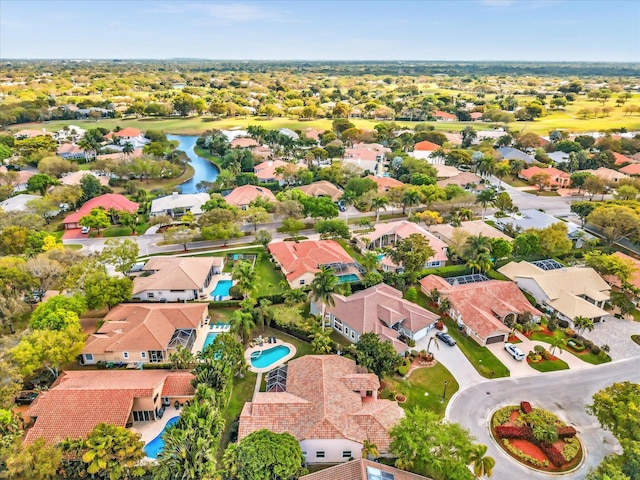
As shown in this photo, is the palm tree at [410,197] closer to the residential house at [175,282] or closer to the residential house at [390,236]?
the residential house at [390,236]

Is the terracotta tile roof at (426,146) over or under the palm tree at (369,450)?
over

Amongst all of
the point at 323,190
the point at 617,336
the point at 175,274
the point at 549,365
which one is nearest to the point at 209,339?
the point at 175,274

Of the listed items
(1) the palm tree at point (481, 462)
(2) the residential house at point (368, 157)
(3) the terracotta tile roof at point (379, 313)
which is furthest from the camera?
(2) the residential house at point (368, 157)

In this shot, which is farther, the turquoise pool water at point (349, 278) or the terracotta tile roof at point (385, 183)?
the terracotta tile roof at point (385, 183)

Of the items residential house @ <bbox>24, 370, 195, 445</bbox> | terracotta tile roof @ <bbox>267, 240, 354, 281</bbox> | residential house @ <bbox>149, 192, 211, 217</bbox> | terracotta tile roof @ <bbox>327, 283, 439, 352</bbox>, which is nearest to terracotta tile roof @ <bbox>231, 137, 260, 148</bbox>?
residential house @ <bbox>149, 192, 211, 217</bbox>

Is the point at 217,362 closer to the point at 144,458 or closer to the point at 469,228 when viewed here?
the point at 144,458

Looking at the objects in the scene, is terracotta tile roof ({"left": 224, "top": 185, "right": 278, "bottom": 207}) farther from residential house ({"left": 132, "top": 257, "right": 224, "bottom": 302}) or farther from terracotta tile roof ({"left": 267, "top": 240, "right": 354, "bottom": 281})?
residential house ({"left": 132, "top": 257, "right": 224, "bottom": 302})

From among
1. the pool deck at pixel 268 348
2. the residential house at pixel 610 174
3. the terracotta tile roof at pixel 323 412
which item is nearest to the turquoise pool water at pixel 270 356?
the pool deck at pixel 268 348
